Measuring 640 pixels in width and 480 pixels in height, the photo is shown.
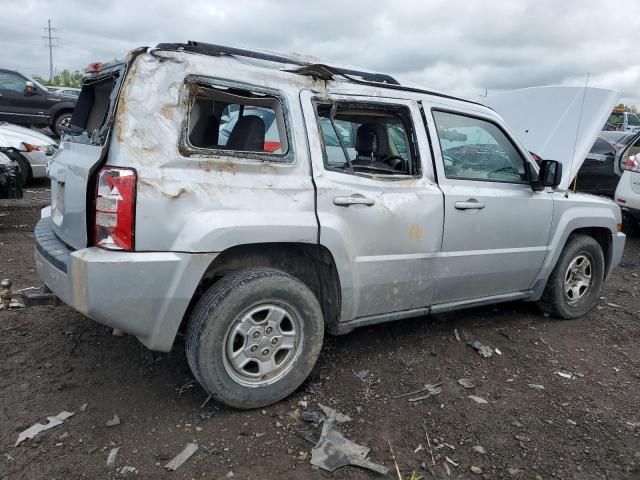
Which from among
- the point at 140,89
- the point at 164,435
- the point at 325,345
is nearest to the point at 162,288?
the point at 164,435

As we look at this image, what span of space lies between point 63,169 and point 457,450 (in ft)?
8.77

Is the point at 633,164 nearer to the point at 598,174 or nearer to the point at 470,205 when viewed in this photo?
the point at 598,174

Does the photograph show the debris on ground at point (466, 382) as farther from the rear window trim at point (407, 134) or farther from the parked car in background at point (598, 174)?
the parked car in background at point (598, 174)

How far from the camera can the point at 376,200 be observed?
10.2ft

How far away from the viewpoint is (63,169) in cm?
294

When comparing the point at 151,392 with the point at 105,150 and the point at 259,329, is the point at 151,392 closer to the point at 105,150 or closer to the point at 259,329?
the point at 259,329

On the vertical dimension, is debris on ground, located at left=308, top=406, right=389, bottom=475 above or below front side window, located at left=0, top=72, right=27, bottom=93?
below

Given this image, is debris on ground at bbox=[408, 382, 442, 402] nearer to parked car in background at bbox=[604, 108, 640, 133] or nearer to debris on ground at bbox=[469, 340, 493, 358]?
debris on ground at bbox=[469, 340, 493, 358]

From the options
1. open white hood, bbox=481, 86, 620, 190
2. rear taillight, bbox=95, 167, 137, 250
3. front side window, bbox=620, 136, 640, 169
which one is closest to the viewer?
rear taillight, bbox=95, 167, 137, 250

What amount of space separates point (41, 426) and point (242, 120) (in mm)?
2005

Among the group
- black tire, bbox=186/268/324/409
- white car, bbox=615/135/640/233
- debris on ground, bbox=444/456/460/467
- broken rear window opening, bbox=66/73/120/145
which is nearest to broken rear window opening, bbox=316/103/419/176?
black tire, bbox=186/268/324/409

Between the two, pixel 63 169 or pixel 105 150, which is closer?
pixel 105 150

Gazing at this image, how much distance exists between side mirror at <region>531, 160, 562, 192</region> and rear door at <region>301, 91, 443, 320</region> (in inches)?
41.7

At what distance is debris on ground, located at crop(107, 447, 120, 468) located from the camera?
8.01 ft
